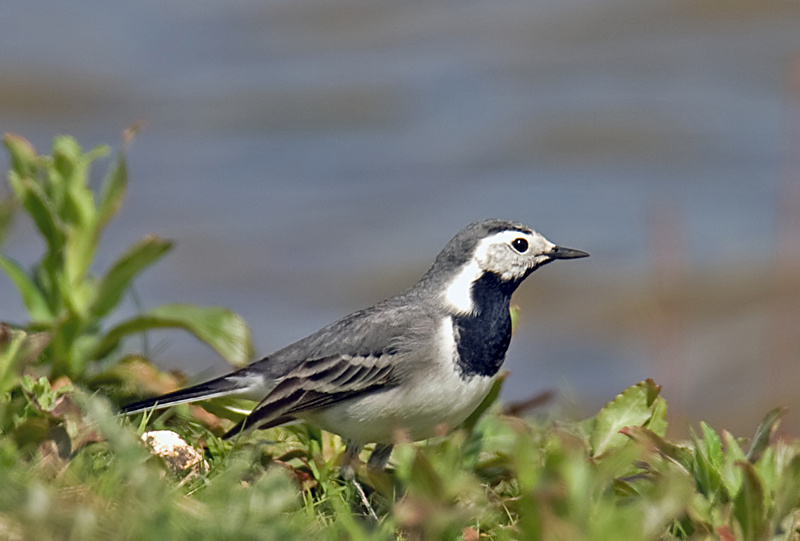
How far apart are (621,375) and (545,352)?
3.66 ft

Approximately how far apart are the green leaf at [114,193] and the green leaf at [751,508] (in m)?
3.78

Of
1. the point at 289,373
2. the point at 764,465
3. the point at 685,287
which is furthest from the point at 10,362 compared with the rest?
the point at 685,287

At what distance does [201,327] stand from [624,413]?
2.42 metres

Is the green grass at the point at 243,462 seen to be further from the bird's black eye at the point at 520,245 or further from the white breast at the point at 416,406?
the bird's black eye at the point at 520,245

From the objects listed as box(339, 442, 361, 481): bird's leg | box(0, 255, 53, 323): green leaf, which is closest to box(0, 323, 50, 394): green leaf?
box(0, 255, 53, 323): green leaf

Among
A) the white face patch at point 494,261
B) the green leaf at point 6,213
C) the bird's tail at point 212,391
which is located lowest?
the bird's tail at point 212,391

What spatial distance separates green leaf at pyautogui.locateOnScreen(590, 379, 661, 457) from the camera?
629 cm

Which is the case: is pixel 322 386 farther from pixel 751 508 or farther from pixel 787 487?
pixel 787 487

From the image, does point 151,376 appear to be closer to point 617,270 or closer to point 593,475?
point 593,475

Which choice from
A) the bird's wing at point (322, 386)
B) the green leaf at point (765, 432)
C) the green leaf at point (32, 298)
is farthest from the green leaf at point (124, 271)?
the green leaf at point (765, 432)

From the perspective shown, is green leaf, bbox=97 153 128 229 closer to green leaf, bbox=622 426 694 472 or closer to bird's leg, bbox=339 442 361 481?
bird's leg, bbox=339 442 361 481

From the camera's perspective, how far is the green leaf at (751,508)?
4945mm

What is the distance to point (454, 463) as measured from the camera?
16.6ft

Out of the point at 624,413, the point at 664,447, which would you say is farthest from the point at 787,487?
the point at 624,413
